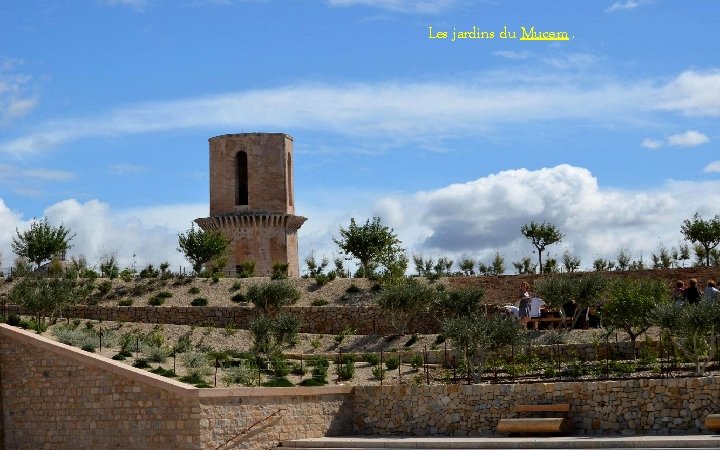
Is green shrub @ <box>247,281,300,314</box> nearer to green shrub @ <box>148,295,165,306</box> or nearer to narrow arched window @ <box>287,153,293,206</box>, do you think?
green shrub @ <box>148,295,165,306</box>

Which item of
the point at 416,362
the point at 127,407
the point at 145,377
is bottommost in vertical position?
the point at 127,407

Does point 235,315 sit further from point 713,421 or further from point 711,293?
point 713,421

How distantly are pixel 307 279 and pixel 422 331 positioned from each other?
25.4ft

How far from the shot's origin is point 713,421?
2675 cm

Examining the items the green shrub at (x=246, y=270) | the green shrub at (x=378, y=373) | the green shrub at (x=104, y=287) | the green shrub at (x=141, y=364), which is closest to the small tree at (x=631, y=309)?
the green shrub at (x=378, y=373)

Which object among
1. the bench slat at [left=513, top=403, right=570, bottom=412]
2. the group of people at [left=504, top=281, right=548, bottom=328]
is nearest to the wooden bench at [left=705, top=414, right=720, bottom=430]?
the bench slat at [left=513, top=403, right=570, bottom=412]

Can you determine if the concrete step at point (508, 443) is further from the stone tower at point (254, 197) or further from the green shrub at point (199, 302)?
the stone tower at point (254, 197)

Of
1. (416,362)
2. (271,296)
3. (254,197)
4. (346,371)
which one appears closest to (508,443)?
(346,371)

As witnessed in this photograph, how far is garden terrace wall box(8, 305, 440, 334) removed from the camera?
1789 inches

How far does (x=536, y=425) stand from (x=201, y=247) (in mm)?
28242

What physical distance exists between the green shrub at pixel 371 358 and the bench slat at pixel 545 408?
7.18m

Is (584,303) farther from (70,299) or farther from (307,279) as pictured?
(70,299)

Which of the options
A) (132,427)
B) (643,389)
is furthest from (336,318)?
(643,389)

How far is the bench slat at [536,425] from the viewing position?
28562mm
